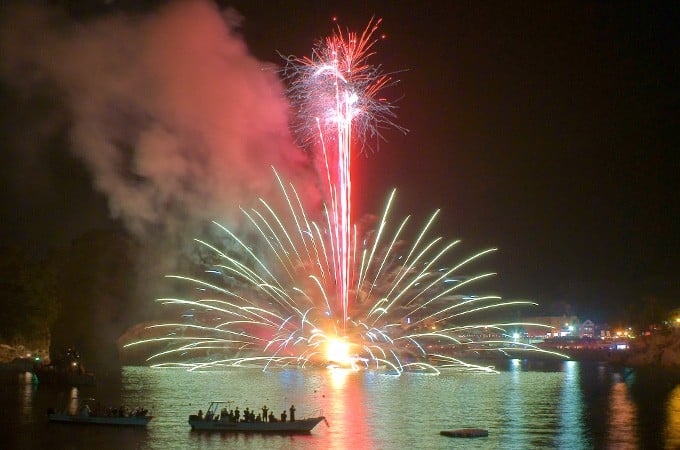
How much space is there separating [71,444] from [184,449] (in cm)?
507

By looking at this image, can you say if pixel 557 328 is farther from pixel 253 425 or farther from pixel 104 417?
pixel 104 417

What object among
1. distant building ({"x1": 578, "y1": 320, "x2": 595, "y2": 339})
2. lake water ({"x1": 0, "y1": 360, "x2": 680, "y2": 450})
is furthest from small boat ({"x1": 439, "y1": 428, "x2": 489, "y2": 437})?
distant building ({"x1": 578, "y1": 320, "x2": 595, "y2": 339})

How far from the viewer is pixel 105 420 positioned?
40.8 metres

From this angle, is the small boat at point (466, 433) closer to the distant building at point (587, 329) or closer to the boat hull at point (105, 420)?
the boat hull at point (105, 420)

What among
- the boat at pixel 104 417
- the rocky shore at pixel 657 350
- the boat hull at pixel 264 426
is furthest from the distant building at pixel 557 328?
the boat at pixel 104 417

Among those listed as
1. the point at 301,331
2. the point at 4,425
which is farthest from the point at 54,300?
the point at 4,425

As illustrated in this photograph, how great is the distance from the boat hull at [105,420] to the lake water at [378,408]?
447mm

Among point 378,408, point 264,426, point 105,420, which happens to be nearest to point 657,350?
point 378,408

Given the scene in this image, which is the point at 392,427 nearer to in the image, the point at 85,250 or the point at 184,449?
the point at 184,449

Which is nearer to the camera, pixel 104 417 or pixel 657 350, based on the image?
pixel 104 417

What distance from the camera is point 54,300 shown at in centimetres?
9269

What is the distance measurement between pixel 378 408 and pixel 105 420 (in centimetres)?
1534

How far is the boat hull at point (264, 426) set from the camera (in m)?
38.6

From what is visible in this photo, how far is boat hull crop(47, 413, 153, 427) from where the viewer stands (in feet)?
132
